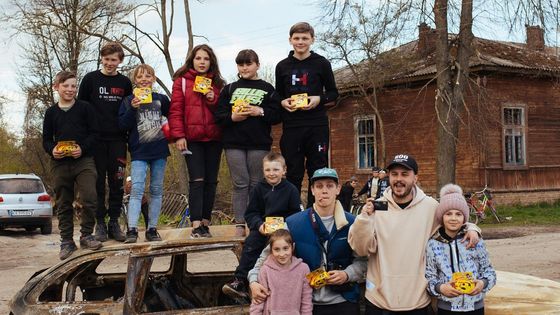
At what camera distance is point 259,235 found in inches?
192

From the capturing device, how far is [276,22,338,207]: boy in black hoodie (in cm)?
621

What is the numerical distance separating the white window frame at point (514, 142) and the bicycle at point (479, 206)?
11.0ft

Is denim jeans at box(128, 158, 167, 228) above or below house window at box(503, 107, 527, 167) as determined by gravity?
below

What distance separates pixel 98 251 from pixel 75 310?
0.47 metres

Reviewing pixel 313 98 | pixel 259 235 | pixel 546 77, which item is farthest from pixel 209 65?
pixel 546 77

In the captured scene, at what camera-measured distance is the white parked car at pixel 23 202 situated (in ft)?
61.4

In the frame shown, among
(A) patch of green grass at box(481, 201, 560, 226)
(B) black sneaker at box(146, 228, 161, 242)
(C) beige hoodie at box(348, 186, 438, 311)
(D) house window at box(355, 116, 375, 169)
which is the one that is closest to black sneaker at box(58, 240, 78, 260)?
(B) black sneaker at box(146, 228, 161, 242)

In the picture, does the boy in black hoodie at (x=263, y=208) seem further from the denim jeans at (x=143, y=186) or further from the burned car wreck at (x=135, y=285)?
the denim jeans at (x=143, y=186)

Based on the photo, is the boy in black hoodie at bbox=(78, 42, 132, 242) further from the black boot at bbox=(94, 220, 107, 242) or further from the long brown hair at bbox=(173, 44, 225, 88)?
the long brown hair at bbox=(173, 44, 225, 88)

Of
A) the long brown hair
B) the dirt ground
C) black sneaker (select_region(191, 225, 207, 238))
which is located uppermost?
the long brown hair

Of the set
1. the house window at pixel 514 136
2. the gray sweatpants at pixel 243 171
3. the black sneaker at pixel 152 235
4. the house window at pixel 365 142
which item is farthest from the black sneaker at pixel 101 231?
the house window at pixel 365 142

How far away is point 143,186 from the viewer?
6.76 metres

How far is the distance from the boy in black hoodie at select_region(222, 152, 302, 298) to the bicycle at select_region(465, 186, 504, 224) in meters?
16.0

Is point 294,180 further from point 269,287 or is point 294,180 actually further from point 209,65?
point 269,287
